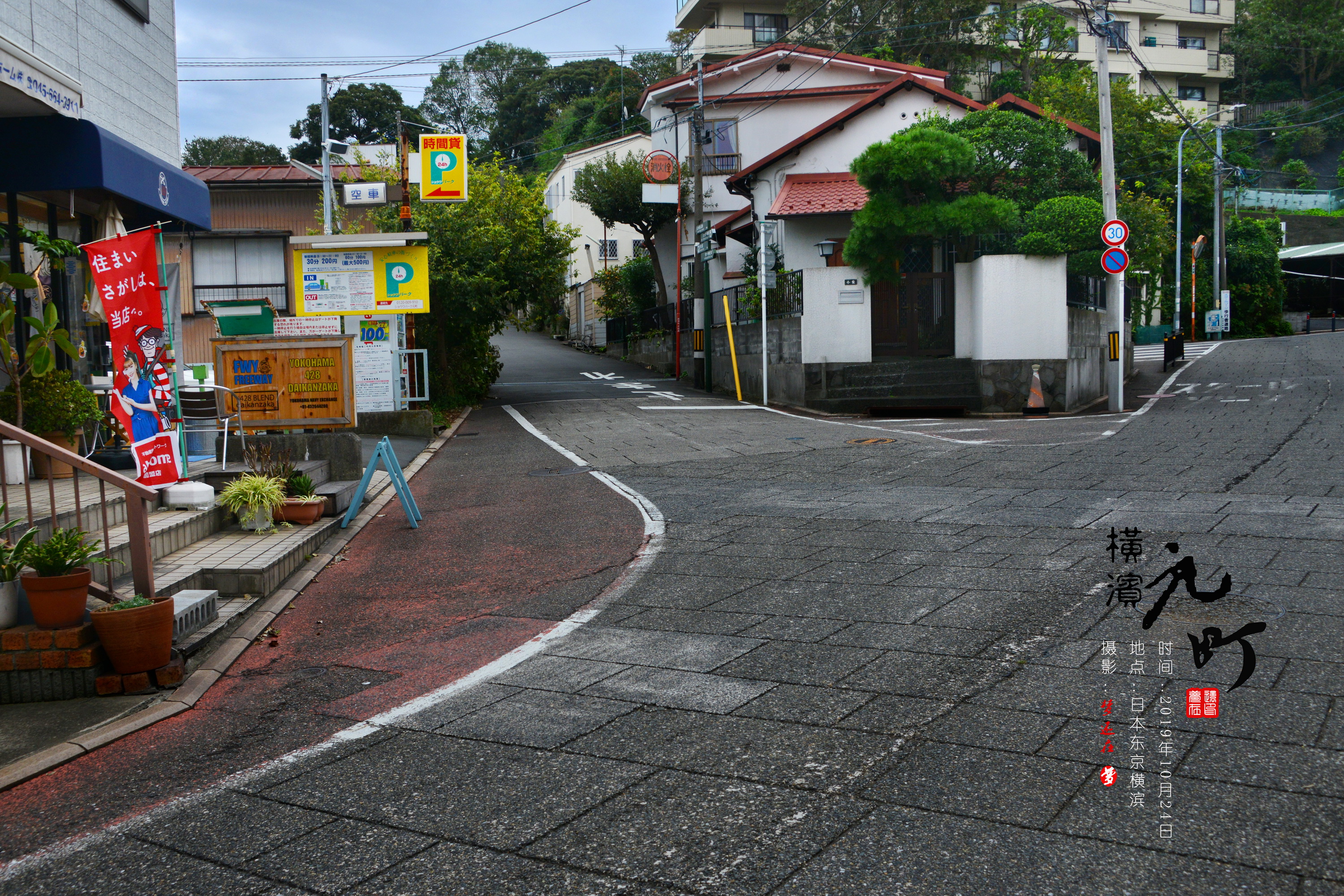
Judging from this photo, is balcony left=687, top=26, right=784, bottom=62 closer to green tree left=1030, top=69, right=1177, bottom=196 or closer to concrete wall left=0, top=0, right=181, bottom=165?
green tree left=1030, top=69, right=1177, bottom=196

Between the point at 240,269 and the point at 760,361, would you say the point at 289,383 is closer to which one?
the point at 760,361

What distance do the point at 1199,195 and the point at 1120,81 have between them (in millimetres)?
5738

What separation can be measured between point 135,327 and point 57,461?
172 cm

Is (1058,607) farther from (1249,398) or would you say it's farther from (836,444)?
(1249,398)

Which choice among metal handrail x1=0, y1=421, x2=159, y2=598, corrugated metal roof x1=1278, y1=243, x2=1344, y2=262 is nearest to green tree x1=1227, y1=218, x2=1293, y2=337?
corrugated metal roof x1=1278, y1=243, x2=1344, y2=262

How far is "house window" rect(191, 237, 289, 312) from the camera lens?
82.5 ft

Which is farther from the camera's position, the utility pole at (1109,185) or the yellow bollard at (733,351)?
the yellow bollard at (733,351)

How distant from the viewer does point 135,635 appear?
16.8ft

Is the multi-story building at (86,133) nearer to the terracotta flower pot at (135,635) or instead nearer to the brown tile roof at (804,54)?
the terracotta flower pot at (135,635)

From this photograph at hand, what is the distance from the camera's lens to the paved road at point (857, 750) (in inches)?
123

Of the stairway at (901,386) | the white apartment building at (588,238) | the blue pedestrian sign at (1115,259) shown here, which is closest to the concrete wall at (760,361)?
the stairway at (901,386)

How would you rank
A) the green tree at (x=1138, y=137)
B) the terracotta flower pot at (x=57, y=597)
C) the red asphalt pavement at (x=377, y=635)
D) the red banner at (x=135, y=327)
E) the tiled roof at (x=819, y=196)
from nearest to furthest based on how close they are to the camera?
the red asphalt pavement at (x=377, y=635), the terracotta flower pot at (x=57, y=597), the red banner at (x=135, y=327), the tiled roof at (x=819, y=196), the green tree at (x=1138, y=137)

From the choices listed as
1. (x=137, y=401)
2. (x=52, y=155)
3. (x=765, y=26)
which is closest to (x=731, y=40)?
(x=765, y=26)

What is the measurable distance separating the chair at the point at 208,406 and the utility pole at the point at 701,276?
1677 cm
